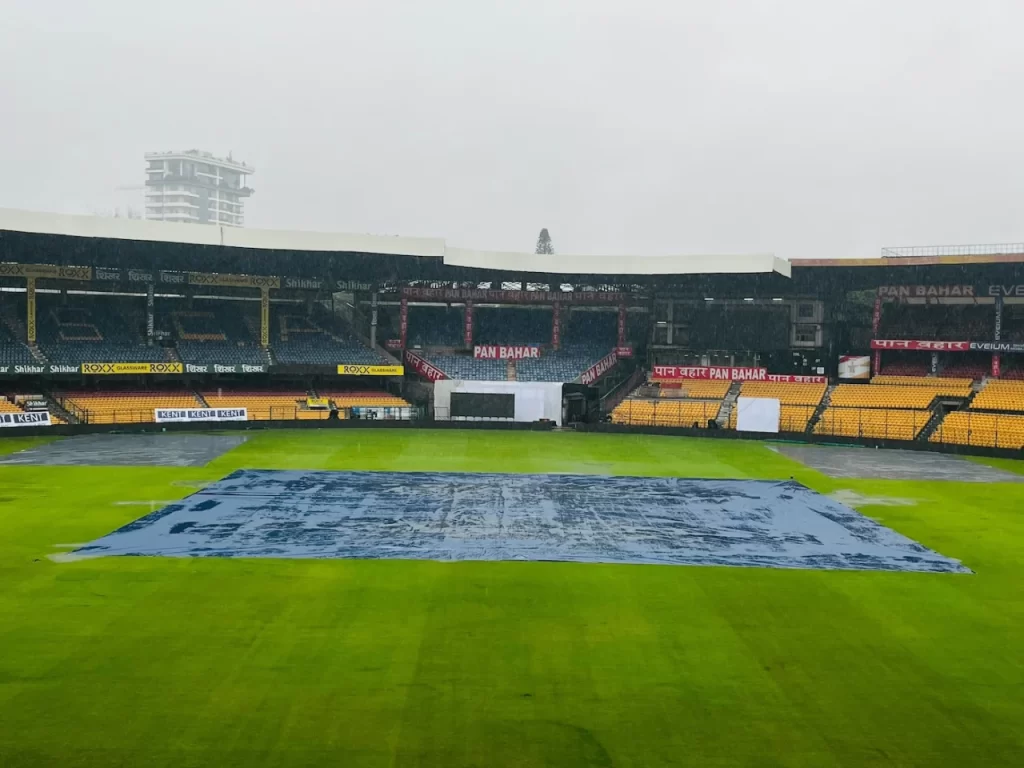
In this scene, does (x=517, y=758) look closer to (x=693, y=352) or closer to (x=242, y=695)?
(x=242, y=695)

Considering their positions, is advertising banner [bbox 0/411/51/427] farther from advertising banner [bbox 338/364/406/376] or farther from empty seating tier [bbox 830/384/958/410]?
empty seating tier [bbox 830/384/958/410]

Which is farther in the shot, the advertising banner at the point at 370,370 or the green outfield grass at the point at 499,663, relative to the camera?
the advertising banner at the point at 370,370

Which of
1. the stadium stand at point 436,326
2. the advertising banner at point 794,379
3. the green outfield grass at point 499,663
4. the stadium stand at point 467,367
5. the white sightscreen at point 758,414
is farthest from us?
the stadium stand at point 436,326

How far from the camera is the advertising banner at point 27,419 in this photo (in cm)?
4725

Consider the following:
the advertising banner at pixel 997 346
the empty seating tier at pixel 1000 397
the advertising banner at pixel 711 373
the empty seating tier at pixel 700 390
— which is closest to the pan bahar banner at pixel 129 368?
the empty seating tier at pixel 700 390

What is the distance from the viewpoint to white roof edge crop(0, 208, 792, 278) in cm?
4923

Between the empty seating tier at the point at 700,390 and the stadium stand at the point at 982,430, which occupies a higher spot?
the empty seating tier at the point at 700,390

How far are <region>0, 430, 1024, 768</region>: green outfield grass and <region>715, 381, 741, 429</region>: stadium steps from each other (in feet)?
111


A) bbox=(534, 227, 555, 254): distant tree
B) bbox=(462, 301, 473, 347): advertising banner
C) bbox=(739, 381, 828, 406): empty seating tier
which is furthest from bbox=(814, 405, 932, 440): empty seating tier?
bbox=(534, 227, 555, 254): distant tree

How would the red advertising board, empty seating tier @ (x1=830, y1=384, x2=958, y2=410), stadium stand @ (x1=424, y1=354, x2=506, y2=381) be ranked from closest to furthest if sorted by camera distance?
empty seating tier @ (x1=830, y1=384, x2=958, y2=410) → the red advertising board → stadium stand @ (x1=424, y1=354, x2=506, y2=381)

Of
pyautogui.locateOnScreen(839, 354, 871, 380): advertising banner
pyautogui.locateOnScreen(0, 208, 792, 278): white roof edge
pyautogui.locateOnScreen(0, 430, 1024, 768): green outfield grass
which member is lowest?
pyautogui.locateOnScreen(0, 430, 1024, 768): green outfield grass

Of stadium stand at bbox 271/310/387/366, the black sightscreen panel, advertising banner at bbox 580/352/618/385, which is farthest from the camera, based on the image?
advertising banner at bbox 580/352/618/385

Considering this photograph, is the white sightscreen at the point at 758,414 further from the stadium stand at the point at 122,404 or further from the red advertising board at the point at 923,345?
the stadium stand at the point at 122,404

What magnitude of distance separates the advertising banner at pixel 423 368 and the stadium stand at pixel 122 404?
1581cm
